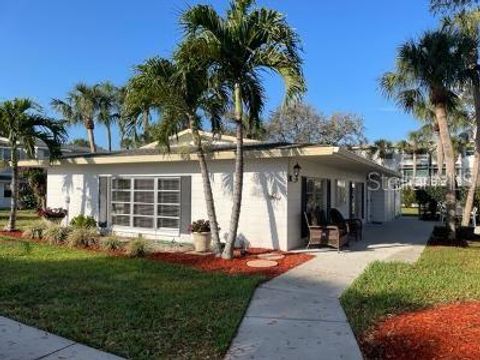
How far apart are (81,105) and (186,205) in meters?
21.5

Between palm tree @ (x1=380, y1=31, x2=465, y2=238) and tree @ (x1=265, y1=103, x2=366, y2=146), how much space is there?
80.9 ft

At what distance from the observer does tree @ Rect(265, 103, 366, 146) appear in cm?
4041

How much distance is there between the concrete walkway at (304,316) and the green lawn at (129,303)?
0.78ft

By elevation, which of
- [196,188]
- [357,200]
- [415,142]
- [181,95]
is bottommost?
[357,200]

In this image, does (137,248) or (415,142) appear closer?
(137,248)

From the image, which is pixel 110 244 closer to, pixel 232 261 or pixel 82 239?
pixel 82 239

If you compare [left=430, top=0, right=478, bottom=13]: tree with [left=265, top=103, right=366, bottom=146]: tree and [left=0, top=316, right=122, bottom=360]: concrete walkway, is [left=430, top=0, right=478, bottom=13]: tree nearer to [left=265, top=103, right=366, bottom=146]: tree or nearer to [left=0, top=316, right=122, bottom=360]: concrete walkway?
[left=0, top=316, right=122, bottom=360]: concrete walkway

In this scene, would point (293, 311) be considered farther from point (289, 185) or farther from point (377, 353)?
point (289, 185)

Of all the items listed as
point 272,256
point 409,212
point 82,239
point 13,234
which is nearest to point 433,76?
point 272,256

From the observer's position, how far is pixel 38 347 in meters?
4.82

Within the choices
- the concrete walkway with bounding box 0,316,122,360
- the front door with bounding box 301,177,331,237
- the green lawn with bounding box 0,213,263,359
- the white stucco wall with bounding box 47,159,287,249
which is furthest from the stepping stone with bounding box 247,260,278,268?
the concrete walkway with bounding box 0,316,122,360

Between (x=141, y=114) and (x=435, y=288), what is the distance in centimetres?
736

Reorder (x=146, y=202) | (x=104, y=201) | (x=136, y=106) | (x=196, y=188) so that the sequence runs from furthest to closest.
Answer: (x=104, y=201), (x=146, y=202), (x=196, y=188), (x=136, y=106)

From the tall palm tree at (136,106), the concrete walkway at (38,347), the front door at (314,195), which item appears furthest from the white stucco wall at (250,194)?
the concrete walkway at (38,347)
